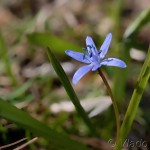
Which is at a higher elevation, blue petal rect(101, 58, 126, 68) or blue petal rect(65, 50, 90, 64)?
blue petal rect(65, 50, 90, 64)

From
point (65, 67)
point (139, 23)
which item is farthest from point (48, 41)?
point (65, 67)

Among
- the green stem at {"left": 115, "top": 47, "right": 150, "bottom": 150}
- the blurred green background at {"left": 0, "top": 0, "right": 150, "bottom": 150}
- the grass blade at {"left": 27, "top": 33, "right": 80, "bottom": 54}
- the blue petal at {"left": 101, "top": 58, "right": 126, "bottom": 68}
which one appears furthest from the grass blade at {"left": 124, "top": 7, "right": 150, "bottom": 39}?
the blue petal at {"left": 101, "top": 58, "right": 126, "bottom": 68}

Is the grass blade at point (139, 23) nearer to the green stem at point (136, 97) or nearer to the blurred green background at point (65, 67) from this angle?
the blurred green background at point (65, 67)

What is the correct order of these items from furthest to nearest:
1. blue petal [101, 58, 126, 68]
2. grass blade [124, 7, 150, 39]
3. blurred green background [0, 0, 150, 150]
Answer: grass blade [124, 7, 150, 39] → blurred green background [0, 0, 150, 150] → blue petal [101, 58, 126, 68]

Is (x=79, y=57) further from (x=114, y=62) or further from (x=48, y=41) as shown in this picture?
(x=48, y=41)

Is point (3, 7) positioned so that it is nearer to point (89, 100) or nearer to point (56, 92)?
point (56, 92)

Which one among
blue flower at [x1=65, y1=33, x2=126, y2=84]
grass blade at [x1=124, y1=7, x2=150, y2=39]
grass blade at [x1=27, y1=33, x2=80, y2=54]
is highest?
grass blade at [x1=27, y1=33, x2=80, y2=54]

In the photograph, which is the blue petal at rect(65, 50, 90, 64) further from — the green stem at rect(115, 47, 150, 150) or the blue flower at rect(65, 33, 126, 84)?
the green stem at rect(115, 47, 150, 150)

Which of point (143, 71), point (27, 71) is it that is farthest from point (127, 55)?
point (27, 71)
